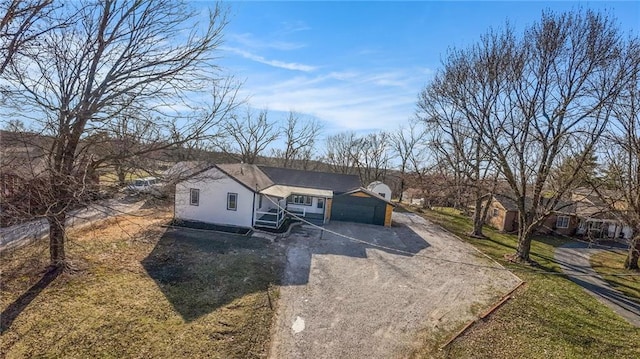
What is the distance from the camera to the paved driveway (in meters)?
8.53

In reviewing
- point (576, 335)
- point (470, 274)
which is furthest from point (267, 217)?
point (576, 335)

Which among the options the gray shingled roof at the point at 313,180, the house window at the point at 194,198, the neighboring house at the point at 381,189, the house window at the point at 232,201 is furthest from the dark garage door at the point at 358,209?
the neighboring house at the point at 381,189

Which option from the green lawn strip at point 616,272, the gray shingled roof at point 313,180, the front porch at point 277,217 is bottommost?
the green lawn strip at point 616,272

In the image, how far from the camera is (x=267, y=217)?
20031mm

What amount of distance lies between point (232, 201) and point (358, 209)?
29.5 feet

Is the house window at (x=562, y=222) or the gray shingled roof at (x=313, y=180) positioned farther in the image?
the house window at (x=562, y=222)

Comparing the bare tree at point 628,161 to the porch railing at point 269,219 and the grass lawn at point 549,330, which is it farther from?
the porch railing at point 269,219

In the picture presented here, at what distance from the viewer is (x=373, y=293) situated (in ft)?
37.5

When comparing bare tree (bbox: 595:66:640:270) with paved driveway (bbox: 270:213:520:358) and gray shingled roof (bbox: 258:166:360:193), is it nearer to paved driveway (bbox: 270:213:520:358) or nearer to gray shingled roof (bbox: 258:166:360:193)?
paved driveway (bbox: 270:213:520:358)

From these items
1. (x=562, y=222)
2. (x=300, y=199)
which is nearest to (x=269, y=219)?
(x=300, y=199)

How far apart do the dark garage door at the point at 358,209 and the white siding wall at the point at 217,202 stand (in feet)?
23.3

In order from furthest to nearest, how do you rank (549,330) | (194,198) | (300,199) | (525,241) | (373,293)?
(300,199) → (194,198) → (525,241) → (373,293) → (549,330)

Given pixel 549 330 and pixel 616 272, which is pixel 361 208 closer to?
pixel 616 272

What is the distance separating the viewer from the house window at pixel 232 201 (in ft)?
60.1
